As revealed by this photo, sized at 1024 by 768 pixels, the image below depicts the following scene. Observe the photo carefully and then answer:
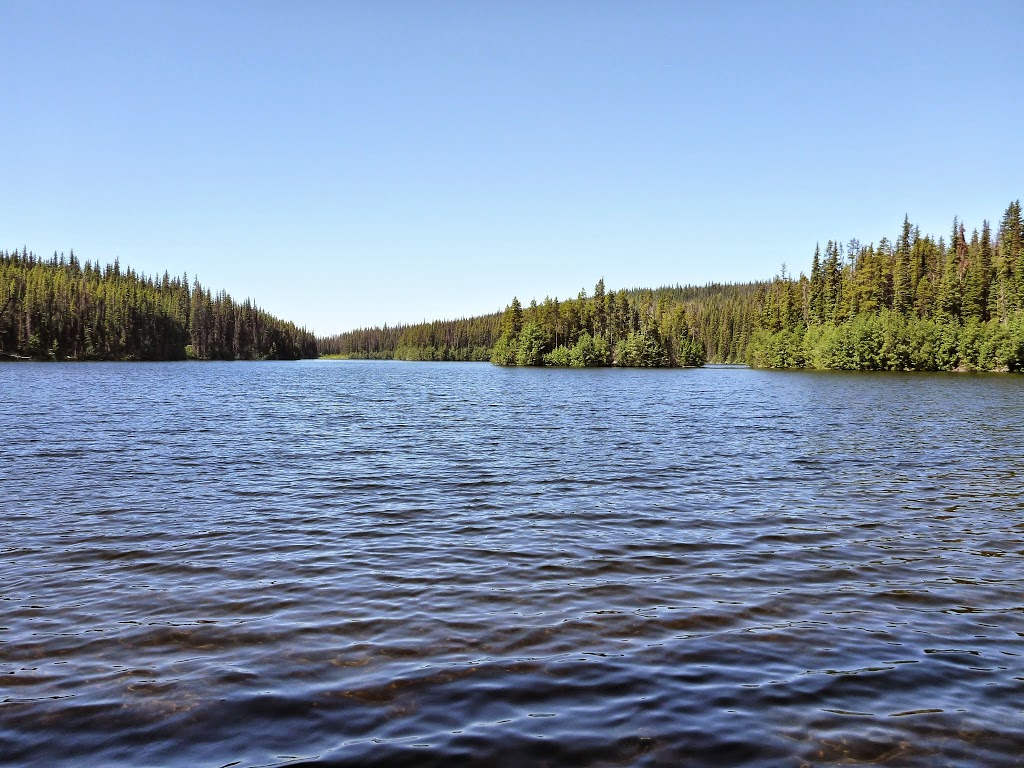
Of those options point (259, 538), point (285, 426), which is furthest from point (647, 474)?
point (285, 426)

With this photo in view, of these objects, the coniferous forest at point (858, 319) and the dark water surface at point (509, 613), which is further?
the coniferous forest at point (858, 319)

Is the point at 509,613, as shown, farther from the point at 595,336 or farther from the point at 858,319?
the point at 595,336

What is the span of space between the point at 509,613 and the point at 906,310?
547 feet

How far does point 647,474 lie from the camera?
78.1ft

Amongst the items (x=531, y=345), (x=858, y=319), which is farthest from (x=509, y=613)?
(x=531, y=345)

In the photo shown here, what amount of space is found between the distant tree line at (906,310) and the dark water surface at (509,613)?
125m

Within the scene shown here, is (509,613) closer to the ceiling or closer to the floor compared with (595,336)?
closer to the floor

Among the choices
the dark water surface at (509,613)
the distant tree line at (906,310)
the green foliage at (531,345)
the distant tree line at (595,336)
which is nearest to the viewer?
the dark water surface at (509,613)

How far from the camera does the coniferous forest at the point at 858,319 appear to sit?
13562 centimetres

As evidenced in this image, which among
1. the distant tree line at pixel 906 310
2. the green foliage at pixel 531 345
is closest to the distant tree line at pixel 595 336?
the green foliage at pixel 531 345

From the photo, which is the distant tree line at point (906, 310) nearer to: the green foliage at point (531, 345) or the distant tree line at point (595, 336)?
the distant tree line at point (595, 336)

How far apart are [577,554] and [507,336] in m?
175

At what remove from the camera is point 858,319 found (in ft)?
483

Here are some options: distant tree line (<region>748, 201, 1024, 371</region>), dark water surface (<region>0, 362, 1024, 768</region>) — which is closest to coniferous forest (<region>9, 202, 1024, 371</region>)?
distant tree line (<region>748, 201, 1024, 371</region>)
